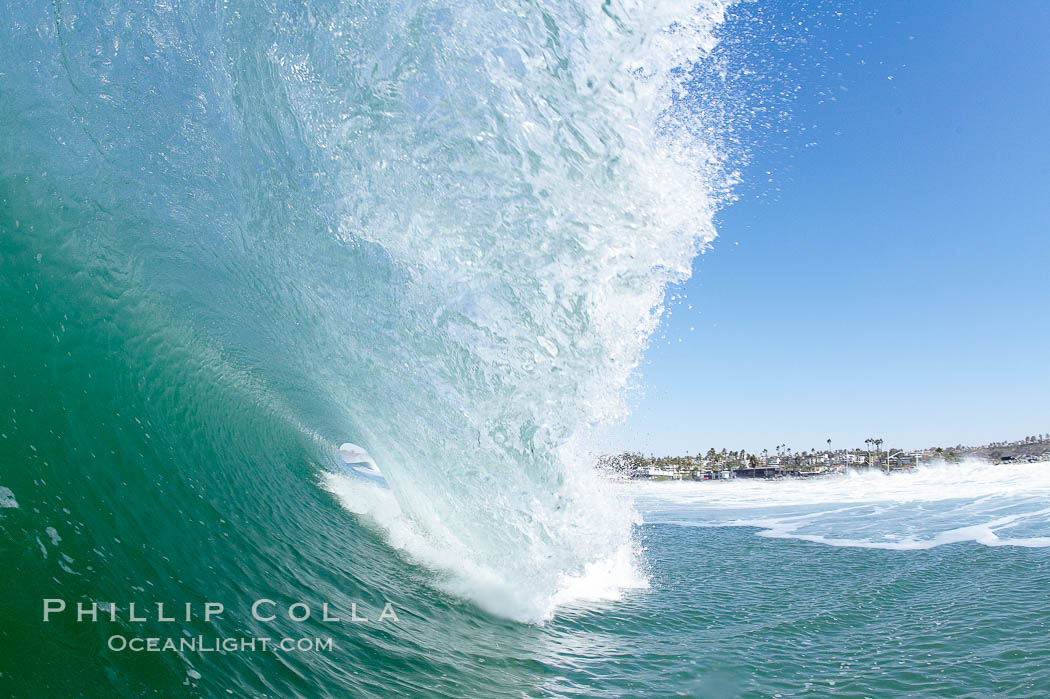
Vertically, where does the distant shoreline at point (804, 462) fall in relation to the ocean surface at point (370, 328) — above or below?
below

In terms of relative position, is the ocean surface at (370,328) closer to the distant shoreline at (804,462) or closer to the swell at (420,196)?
the swell at (420,196)

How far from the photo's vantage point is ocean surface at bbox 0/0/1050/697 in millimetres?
4574

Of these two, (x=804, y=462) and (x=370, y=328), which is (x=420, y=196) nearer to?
(x=370, y=328)

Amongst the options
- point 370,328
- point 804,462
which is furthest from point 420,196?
point 804,462

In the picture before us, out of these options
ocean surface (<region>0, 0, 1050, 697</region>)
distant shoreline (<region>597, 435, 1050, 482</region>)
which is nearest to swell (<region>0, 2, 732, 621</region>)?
ocean surface (<region>0, 0, 1050, 697</region>)

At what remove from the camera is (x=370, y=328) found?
6566 mm

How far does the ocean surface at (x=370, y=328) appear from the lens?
4.57 meters

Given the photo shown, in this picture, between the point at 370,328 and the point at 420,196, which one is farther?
the point at 370,328

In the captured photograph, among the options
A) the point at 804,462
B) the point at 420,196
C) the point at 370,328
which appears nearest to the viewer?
the point at 420,196

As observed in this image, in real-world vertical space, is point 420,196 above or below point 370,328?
above

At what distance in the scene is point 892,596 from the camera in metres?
8.77

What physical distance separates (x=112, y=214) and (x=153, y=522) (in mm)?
3543

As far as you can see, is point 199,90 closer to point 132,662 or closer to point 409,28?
point 409,28

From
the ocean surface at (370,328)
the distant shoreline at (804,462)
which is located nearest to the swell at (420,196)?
the ocean surface at (370,328)
